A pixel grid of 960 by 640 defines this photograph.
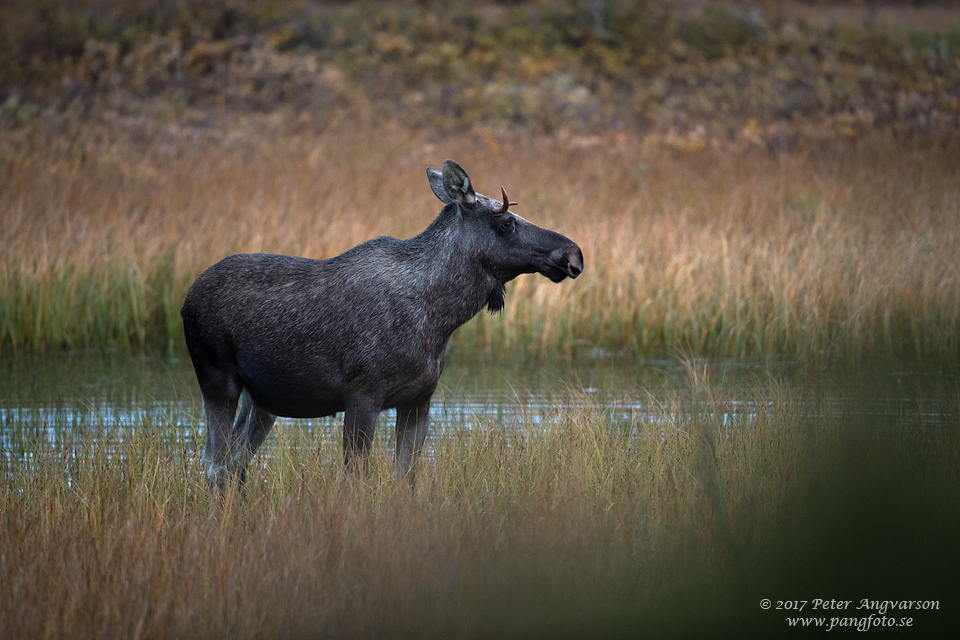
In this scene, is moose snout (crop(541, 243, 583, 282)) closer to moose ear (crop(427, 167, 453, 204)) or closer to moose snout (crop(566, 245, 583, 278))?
moose snout (crop(566, 245, 583, 278))

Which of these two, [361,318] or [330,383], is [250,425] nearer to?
[330,383]

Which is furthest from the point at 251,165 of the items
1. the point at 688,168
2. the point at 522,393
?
the point at 522,393

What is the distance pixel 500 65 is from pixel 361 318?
25659mm

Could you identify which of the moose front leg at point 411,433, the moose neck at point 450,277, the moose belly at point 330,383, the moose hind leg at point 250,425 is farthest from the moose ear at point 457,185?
the moose hind leg at point 250,425

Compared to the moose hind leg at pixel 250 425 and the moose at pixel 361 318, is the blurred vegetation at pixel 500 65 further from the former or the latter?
the moose hind leg at pixel 250 425

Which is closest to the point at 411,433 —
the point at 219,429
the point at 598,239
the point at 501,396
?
the point at 219,429

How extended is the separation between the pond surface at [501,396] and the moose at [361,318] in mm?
892

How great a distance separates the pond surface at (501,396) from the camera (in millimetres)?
6676

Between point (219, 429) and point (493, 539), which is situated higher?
point (219, 429)

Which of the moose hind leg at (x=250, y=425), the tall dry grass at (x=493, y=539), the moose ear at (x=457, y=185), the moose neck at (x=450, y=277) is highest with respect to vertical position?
the moose ear at (x=457, y=185)

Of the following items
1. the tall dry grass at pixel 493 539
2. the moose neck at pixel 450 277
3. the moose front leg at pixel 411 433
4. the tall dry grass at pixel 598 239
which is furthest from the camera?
the tall dry grass at pixel 598 239

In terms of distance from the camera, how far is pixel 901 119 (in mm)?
18594

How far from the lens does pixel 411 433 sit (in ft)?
18.9

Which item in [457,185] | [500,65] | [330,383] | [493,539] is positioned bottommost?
[493,539]
